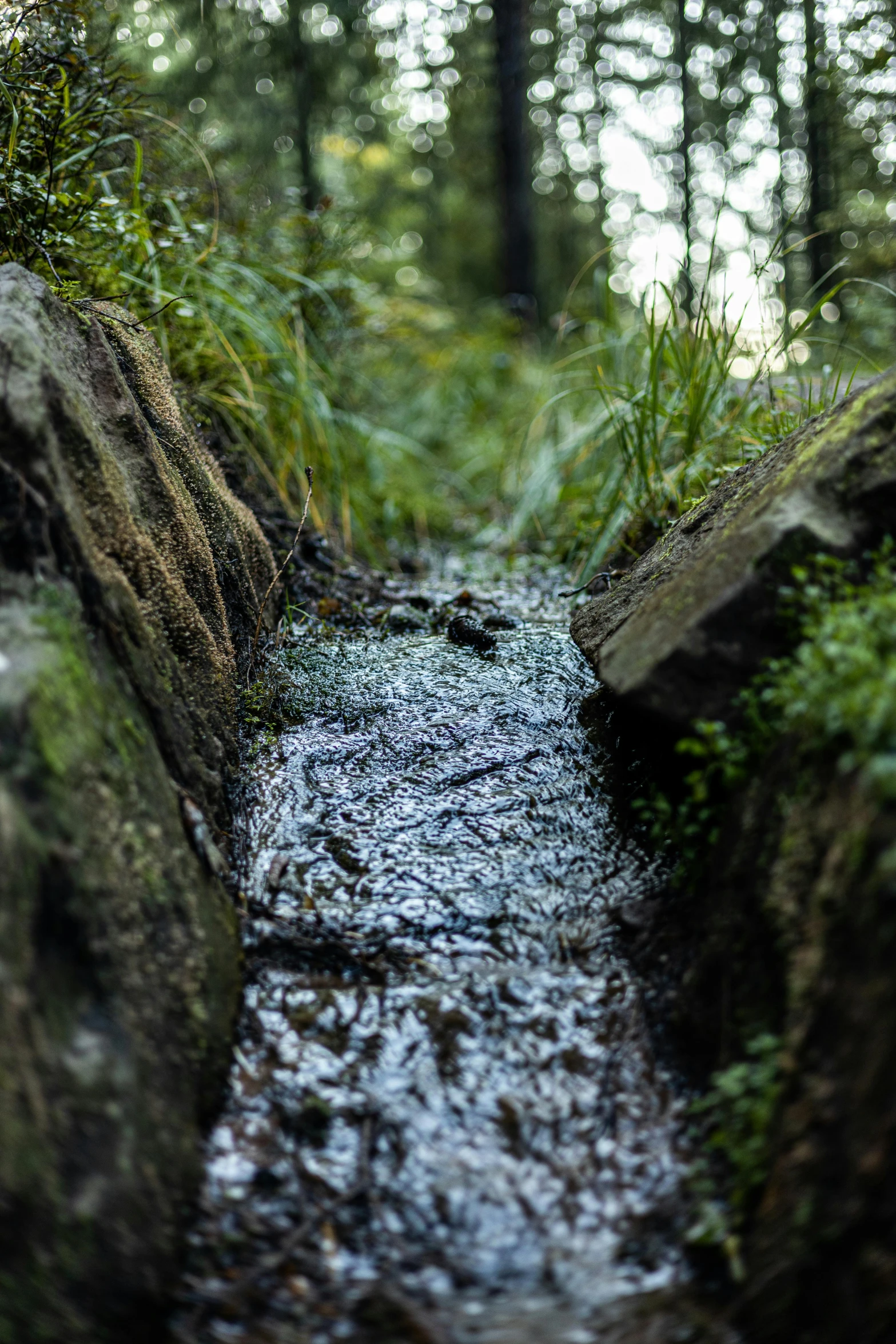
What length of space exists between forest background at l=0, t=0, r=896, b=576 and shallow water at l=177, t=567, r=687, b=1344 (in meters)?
1.36

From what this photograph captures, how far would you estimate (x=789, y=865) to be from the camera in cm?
123

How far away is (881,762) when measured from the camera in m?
0.99

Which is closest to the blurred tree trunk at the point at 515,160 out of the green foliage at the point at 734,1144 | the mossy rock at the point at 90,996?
the mossy rock at the point at 90,996

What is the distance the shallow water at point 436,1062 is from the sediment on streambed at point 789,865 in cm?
12

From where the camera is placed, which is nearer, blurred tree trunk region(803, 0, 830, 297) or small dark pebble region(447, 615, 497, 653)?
small dark pebble region(447, 615, 497, 653)

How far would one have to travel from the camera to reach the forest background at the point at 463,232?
2619 millimetres

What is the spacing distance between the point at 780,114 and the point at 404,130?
466 cm

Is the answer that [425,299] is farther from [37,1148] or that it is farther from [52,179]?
[37,1148]

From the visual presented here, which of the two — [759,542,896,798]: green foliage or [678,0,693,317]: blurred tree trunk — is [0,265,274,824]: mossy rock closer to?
[759,542,896,798]: green foliage

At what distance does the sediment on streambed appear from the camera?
3.13 feet

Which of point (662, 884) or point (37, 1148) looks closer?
point (37, 1148)

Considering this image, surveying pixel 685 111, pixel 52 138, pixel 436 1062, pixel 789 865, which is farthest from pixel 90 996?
pixel 685 111

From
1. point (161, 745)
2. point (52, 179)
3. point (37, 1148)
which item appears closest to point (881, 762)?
point (37, 1148)

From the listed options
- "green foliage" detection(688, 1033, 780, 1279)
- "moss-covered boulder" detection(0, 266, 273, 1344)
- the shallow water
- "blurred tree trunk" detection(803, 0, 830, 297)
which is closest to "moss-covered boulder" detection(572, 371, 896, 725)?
the shallow water
